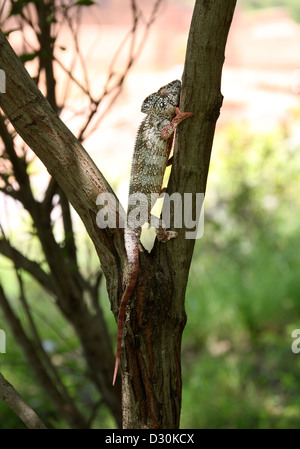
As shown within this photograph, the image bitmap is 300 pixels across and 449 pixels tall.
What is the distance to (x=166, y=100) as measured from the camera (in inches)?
84.2

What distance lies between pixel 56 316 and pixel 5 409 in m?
1.26

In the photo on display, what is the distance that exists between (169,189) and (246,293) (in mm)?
2629

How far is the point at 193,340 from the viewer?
13.5 ft

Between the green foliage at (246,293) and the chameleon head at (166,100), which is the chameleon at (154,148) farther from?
the green foliage at (246,293)

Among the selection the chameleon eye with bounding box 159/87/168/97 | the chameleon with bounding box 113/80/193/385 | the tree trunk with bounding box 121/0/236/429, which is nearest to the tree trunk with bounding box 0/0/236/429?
the tree trunk with bounding box 121/0/236/429

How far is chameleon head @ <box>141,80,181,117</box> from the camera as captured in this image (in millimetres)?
2105

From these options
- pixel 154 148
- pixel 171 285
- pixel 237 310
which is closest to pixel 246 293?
pixel 237 310

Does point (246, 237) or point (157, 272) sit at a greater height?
point (246, 237)

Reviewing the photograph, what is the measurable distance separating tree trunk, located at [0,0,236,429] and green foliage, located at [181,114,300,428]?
1.66m

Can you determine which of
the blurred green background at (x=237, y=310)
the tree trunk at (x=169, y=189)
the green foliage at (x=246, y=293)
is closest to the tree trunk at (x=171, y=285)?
the tree trunk at (x=169, y=189)

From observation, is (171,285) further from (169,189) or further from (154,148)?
(154,148)

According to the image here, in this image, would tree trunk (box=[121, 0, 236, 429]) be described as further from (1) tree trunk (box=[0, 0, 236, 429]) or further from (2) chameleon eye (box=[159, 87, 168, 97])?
(2) chameleon eye (box=[159, 87, 168, 97])
